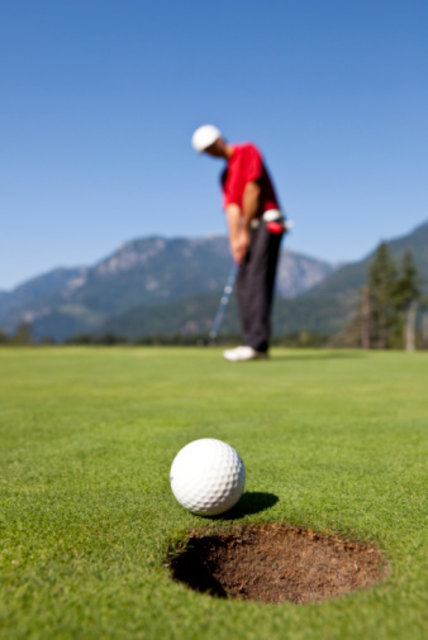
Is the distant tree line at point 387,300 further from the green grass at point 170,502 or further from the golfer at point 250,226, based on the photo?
the green grass at point 170,502

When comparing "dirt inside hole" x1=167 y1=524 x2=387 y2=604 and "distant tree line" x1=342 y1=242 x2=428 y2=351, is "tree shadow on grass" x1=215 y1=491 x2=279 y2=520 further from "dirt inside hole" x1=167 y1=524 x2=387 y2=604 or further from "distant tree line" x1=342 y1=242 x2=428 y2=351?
"distant tree line" x1=342 y1=242 x2=428 y2=351

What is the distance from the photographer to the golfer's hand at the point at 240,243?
30.2ft

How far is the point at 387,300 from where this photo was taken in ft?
198

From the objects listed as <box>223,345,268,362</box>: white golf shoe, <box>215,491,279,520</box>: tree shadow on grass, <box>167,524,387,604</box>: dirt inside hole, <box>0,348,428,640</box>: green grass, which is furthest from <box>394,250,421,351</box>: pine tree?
<box>167,524,387,604</box>: dirt inside hole

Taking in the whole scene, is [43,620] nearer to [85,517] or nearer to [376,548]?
[85,517]

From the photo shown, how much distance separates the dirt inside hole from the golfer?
729cm

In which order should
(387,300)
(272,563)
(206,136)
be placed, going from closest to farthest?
1. (272,563)
2. (206,136)
3. (387,300)

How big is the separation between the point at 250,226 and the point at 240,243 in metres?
0.39

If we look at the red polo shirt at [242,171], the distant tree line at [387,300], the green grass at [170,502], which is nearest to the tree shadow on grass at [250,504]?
the green grass at [170,502]

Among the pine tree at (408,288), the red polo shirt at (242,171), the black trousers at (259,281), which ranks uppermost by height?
the pine tree at (408,288)

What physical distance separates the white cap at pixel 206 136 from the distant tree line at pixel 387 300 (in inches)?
2090

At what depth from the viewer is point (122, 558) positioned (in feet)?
5.82

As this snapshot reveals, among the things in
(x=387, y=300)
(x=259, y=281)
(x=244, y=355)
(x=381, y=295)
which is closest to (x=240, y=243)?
(x=259, y=281)

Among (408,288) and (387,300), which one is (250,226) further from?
(408,288)
